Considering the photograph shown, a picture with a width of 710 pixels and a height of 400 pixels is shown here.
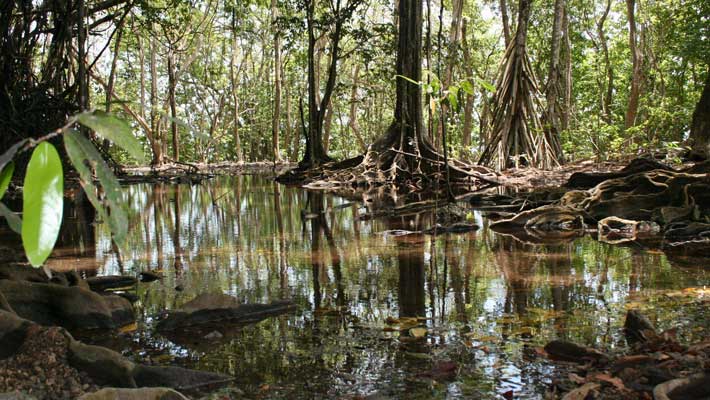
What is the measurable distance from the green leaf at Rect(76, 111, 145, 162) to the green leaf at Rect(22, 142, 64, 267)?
90 millimetres

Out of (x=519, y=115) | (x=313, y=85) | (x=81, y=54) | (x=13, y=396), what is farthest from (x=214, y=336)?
(x=313, y=85)

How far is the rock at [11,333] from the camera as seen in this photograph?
2488mm

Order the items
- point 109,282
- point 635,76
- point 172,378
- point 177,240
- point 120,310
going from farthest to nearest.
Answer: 1. point 635,76
2. point 177,240
3. point 109,282
4. point 120,310
5. point 172,378

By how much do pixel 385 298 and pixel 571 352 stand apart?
1430mm

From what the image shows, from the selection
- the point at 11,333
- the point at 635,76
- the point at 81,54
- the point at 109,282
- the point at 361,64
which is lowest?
the point at 109,282

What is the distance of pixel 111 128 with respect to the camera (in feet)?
3.70

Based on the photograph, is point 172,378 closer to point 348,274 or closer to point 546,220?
point 348,274

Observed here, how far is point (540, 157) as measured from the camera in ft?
44.2

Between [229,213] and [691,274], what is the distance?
20.2ft

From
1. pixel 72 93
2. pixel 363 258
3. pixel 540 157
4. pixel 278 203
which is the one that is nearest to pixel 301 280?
pixel 363 258

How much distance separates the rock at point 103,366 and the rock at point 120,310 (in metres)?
0.98

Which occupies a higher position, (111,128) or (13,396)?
(111,128)

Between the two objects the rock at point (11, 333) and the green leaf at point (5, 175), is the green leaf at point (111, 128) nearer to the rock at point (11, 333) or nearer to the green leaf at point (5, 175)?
the green leaf at point (5, 175)

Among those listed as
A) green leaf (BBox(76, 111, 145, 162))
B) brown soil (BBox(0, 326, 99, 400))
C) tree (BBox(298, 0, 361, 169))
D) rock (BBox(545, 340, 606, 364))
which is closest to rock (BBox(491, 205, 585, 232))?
rock (BBox(545, 340, 606, 364))
